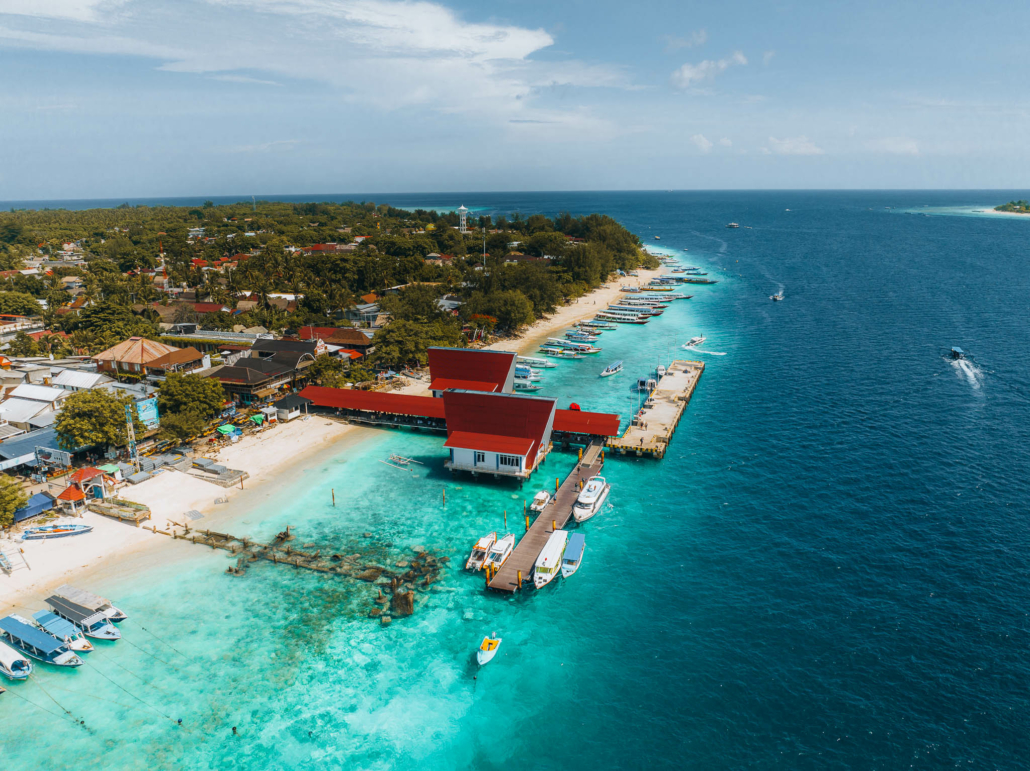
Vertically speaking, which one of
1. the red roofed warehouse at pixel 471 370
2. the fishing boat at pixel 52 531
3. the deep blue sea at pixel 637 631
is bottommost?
the deep blue sea at pixel 637 631

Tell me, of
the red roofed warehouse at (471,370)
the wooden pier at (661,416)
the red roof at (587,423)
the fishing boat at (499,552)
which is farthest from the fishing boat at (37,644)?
the wooden pier at (661,416)

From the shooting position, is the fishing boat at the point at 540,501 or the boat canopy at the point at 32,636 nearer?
the boat canopy at the point at 32,636

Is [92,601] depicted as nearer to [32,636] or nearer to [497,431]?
[32,636]

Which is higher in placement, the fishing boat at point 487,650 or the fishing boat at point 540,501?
the fishing boat at point 540,501

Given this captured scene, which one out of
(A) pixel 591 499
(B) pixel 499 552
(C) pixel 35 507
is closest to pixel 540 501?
(A) pixel 591 499

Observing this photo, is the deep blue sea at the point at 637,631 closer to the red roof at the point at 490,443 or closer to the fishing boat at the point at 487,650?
the fishing boat at the point at 487,650

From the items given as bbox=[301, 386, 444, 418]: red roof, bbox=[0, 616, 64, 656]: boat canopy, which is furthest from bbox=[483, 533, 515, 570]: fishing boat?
bbox=[0, 616, 64, 656]: boat canopy

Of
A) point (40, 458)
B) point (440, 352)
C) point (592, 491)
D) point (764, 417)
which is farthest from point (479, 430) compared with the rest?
point (40, 458)

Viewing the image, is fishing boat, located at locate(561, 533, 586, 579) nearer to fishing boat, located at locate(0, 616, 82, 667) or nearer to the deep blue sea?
the deep blue sea

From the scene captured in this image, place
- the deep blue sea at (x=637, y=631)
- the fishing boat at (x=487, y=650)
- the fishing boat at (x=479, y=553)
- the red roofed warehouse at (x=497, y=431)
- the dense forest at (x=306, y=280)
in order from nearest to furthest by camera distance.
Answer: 1. the deep blue sea at (x=637, y=631)
2. the fishing boat at (x=487, y=650)
3. the fishing boat at (x=479, y=553)
4. the red roofed warehouse at (x=497, y=431)
5. the dense forest at (x=306, y=280)
